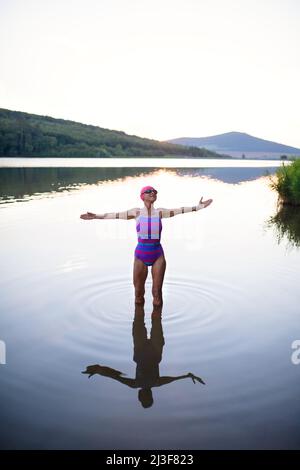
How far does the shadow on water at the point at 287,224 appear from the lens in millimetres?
16172

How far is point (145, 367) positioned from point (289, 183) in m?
21.0

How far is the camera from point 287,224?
64.6 ft

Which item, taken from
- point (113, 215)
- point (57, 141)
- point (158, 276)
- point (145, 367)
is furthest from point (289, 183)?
point (57, 141)

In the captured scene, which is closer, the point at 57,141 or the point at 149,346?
the point at 149,346

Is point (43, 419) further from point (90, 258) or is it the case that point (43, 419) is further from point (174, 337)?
point (90, 258)

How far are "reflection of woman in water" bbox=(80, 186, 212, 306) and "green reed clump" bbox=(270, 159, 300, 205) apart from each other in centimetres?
A: 1679

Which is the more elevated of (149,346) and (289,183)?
(289,183)

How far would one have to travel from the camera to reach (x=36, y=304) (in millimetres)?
8805

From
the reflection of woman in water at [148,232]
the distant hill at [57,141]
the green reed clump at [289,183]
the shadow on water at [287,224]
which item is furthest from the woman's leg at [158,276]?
the distant hill at [57,141]

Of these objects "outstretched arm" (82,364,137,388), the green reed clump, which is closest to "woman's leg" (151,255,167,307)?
"outstretched arm" (82,364,137,388)

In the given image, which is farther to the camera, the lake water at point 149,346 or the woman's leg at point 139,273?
the woman's leg at point 139,273

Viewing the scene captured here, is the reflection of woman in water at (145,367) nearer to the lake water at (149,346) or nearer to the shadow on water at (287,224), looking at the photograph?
the lake water at (149,346)

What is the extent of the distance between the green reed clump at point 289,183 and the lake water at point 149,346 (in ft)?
32.2

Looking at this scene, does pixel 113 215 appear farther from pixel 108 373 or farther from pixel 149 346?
pixel 108 373
